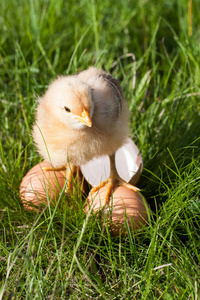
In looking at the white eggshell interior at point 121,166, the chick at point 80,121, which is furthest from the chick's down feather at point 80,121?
the white eggshell interior at point 121,166

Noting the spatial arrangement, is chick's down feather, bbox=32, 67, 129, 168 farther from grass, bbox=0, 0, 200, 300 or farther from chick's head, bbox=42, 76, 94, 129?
grass, bbox=0, 0, 200, 300

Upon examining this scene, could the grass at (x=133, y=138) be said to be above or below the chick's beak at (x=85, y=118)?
below

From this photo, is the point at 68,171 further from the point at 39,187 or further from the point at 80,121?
the point at 80,121

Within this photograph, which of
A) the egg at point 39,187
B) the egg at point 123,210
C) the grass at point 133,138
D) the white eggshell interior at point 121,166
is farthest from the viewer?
the white eggshell interior at point 121,166

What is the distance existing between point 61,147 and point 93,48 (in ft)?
4.37

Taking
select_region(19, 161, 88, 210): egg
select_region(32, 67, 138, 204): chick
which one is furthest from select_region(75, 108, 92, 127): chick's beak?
select_region(19, 161, 88, 210): egg

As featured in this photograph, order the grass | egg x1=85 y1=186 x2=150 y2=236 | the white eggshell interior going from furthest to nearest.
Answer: the white eggshell interior, egg x1=85 y1=186 x2=150 y2=236, the grass

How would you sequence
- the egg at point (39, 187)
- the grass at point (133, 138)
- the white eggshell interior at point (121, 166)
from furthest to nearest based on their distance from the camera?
the white eggshell interior at point (121, 166)
the egg at point (39, 187)
the grass at point (133, 138)

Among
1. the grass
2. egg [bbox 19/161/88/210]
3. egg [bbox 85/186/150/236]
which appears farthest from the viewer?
egg [bbox 19/161/88/210]

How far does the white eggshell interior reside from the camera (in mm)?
2021

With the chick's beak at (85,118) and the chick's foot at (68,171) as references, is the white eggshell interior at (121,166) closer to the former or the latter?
the chick's foot at (68,171)

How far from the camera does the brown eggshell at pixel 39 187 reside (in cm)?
181

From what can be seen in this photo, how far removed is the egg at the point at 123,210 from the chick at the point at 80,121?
0.23ft

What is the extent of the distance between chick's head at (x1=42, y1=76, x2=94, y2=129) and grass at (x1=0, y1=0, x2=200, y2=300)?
1.16 ft
